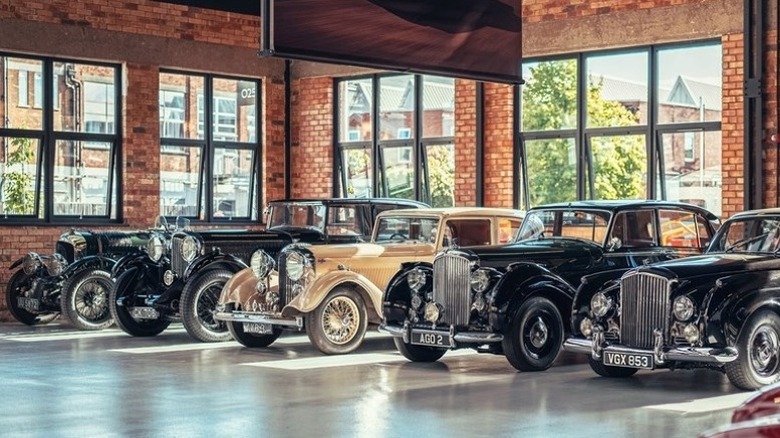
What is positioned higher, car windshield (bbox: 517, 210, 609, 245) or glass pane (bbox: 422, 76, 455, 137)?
glass pane (bbox: 422, 76, 455, 137)

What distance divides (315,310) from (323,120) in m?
8.30

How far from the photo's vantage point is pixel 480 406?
8.38 meters

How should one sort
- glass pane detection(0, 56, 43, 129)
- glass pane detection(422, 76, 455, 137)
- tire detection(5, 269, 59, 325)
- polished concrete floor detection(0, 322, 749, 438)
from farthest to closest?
1. glass pane detection(422, 76, 455, 137)
2. glass pane detection(0, 56, 43, 129)
3. tire detection(5, 269, 59, 325)
4. polished concrete floor detection(0, 322, 749, 438)

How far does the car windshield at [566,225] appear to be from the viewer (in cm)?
1136

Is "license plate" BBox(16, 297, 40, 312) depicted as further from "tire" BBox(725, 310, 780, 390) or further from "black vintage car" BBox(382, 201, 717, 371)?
"tire" BBox(725, 310, 780, 390)

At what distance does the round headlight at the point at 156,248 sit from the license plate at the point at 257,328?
2.23 metres

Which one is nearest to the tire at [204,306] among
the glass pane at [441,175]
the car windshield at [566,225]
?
the car windshield at [566,225]

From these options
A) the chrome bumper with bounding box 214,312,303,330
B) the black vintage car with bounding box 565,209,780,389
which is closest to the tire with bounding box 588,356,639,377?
the black vintage car with bounding box 565,209,780,389

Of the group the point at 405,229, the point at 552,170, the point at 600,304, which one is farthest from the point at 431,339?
the point at 552,170

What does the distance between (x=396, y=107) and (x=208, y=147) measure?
9.35 ft

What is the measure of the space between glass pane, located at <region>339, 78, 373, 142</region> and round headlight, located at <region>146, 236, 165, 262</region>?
5.70m

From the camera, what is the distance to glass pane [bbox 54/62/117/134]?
17.4 meters

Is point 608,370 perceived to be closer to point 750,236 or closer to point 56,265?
point 750,236

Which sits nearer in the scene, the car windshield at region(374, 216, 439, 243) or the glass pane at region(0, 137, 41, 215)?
the car windshield at region(374, 216, 439, 243)
